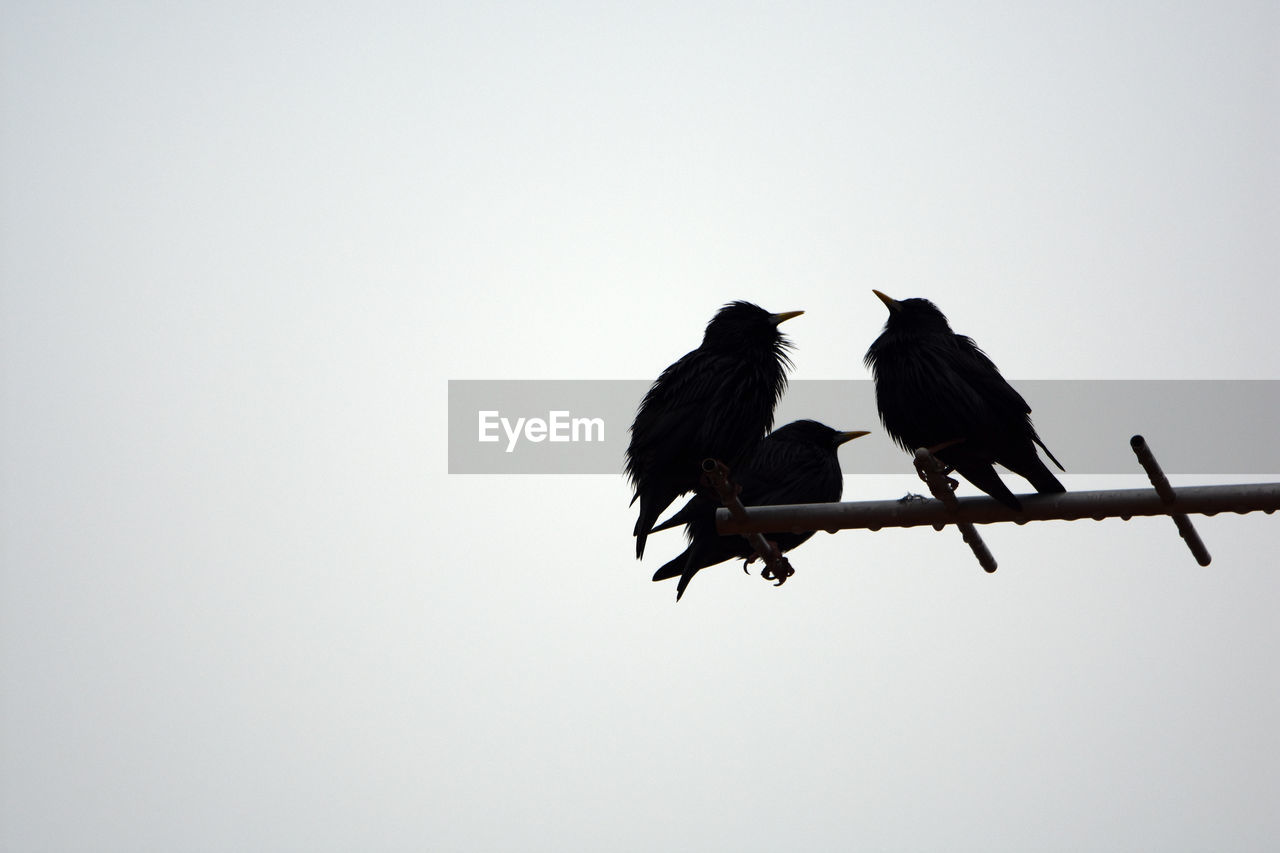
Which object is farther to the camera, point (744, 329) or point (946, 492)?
point (744, 329)

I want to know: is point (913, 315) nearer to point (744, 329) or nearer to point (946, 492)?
point (744, 329)

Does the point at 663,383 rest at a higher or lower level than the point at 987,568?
higher

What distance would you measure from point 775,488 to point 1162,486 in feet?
10.4

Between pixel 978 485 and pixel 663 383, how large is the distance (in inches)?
62.9

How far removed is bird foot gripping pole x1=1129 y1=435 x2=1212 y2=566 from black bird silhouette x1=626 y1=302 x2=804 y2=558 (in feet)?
6.43

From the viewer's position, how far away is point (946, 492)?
4383 mm

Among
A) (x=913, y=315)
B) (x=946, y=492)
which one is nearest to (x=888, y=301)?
(x=913, y=315)

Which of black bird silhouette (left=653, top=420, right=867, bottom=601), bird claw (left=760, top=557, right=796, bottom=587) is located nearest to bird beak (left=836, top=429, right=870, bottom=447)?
black bird silhouette (left=653, top=420, right=867, bottom=601)

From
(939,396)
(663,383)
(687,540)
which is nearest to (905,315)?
(939,396)

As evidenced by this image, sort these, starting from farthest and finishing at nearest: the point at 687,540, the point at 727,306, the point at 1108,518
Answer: the point at 687,540 → the point at 727,306 → the point at 1108,518

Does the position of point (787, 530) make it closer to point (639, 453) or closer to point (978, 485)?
point (978, 485)

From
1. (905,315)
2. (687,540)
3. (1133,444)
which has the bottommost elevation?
(687,540)

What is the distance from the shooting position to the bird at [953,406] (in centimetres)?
500

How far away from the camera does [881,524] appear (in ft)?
14.7
